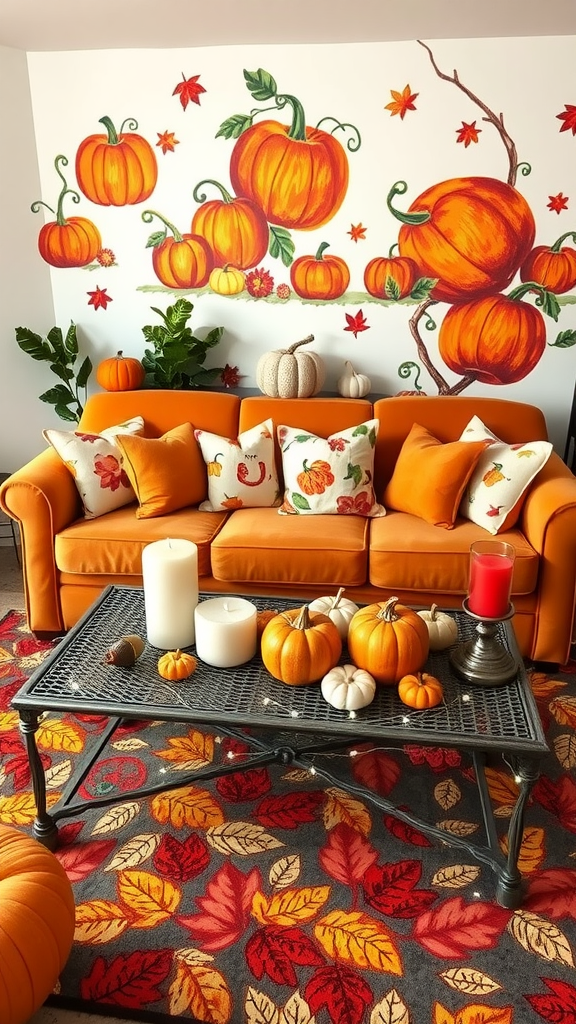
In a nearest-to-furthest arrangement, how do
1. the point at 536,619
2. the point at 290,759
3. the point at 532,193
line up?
the point at 290,759 → the point at 536,619 → the point at 532,193

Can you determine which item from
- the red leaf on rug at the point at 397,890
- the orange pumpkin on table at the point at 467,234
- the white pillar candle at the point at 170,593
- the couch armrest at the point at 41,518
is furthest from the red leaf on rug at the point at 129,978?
the orange pumpkin on table at the point at 467,234

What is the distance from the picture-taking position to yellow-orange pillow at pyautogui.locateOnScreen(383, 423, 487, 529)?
8.73 ft

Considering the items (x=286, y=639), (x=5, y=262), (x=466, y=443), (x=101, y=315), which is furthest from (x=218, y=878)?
(x=5, y=262)

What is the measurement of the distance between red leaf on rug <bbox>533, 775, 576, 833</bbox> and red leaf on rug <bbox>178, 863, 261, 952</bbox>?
824 millimetres

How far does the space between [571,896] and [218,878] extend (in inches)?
33.0

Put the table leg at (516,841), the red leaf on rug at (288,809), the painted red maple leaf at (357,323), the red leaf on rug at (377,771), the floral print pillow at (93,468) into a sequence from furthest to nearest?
the painted red maple leaf at (357,323) < the floral print pillow at (93,468) < the red leaf on rug at (377,771) < the red leaf on rug at (288,809) < the table leg at (516,841)

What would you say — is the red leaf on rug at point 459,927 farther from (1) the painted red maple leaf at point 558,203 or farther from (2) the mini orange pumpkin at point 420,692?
(1) the painted red maple leaf at point 558,203

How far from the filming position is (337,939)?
1.61m

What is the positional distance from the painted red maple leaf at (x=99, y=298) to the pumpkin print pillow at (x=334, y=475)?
133 centimetres

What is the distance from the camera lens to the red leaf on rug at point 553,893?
1682 millimetres

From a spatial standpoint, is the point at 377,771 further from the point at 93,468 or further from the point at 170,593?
the point at 93,468

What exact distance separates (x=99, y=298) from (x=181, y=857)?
2.63 metres

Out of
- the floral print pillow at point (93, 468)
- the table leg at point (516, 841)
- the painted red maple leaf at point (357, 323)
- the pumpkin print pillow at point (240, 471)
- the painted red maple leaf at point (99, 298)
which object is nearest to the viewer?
the table leg at point (516, 841)

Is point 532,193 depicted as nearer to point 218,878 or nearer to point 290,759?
point 290,759
